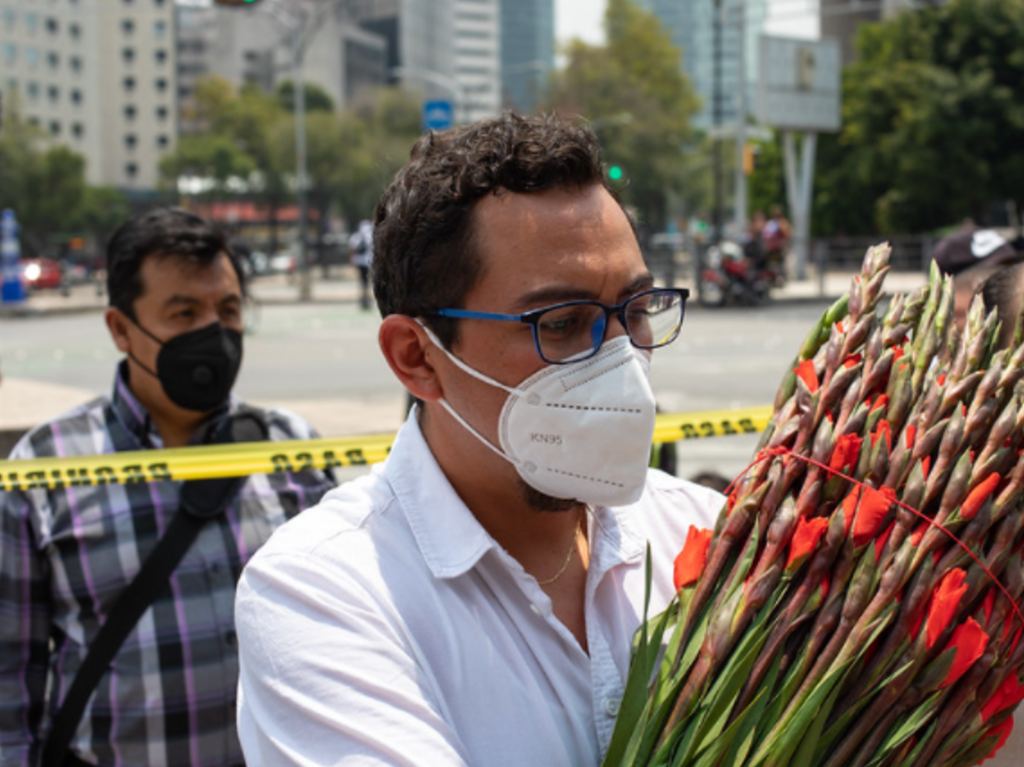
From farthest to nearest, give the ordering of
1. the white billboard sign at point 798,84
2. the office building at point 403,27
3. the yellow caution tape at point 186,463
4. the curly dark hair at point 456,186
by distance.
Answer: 1. the office building at point 403,27
2. the white billboard sign at point 798,84
3. the yellow caution tape at point 186,463
4. the curly dark hair at point 456,186

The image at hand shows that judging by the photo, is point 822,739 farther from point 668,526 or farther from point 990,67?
point 990,67

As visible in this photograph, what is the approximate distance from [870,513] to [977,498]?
0.39ft

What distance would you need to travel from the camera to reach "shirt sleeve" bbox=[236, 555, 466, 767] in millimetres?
1549

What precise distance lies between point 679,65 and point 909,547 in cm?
9170

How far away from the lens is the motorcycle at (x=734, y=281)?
90.0ft

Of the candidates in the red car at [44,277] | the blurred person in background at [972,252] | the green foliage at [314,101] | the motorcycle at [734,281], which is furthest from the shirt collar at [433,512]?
the green foliage at [314,101]

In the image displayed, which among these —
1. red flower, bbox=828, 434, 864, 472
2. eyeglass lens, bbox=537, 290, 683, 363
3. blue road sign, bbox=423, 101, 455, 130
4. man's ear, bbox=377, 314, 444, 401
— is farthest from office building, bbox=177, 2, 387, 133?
red flower, bbox=828, 434, 864, 472

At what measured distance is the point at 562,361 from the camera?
1.76m

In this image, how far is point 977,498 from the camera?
1.57 m

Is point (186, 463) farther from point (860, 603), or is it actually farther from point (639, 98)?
point (639, 98)

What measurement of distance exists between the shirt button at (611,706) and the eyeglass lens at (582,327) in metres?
0.42

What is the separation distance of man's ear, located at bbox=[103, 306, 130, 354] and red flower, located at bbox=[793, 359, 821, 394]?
2.07 metres

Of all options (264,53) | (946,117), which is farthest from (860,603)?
(264,53)

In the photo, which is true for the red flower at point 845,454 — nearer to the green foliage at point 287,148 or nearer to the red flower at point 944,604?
the red flower at point 944,604
